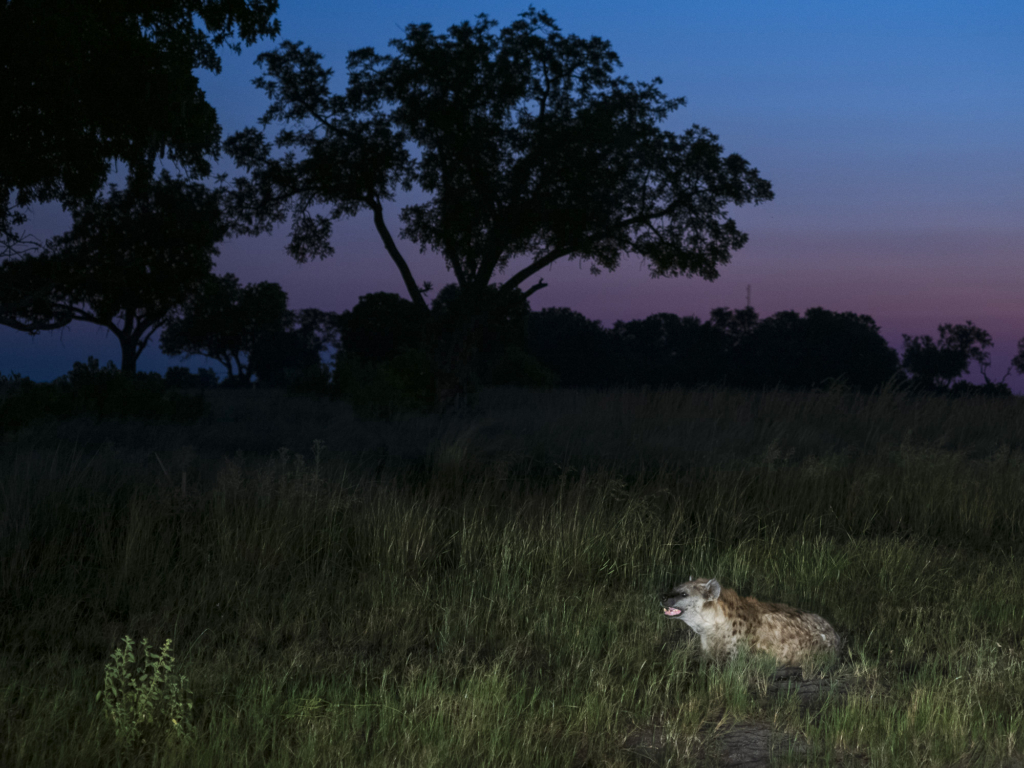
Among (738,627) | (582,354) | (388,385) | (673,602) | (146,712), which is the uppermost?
(582,354)

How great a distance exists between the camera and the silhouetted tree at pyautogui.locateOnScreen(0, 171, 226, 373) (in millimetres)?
25578

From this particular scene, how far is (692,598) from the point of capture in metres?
4.62

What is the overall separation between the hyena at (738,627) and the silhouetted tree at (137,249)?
22428mm

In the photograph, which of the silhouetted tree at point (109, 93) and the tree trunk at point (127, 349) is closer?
the silhouetted tree at point (109, 93)

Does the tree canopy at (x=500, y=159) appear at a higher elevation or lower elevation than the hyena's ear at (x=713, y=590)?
higher

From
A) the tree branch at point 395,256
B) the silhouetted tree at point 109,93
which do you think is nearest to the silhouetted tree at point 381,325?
the tree branch at point 395,256

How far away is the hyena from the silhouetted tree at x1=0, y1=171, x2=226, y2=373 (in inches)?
883

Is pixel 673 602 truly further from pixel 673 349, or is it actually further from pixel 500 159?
pixel 673 349

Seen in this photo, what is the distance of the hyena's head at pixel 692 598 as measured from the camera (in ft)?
15.0

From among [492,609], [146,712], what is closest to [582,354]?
A: [492,609]

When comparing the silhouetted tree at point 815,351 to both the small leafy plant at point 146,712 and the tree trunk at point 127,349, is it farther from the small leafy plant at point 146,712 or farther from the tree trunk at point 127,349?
the small leafy plant at point 146,712

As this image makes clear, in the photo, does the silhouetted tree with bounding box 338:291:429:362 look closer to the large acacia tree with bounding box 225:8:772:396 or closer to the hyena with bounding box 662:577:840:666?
the large acacia tree with bounding box 225:8:772:396

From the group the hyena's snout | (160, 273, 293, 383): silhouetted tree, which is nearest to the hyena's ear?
the hyena's snout

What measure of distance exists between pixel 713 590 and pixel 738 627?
31cm
